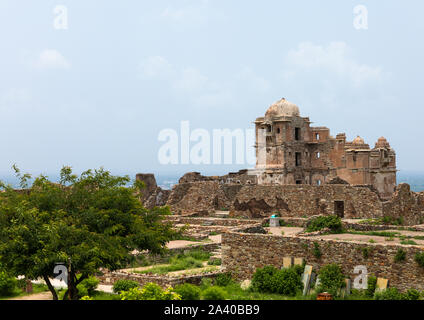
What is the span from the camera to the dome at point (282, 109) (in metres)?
54.5

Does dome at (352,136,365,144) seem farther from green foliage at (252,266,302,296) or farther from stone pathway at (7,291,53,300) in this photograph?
stone pathway at (7,291,53,300)

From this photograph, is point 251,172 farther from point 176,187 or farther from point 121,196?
point 121,196

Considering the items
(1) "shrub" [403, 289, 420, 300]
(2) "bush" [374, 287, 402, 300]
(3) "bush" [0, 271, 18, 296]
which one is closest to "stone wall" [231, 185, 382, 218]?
(2) "bush" [374, 287, 402, 300]

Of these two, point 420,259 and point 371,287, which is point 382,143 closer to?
point 371,287

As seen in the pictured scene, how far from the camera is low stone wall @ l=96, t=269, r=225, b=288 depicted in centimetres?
2062

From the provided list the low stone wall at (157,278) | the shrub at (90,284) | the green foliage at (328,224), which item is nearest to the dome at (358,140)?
the green foliage at (328,224)

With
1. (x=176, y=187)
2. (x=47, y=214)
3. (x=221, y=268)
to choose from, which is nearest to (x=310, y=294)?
(x=221, y=268)

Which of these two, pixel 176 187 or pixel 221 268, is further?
pixel 176 187

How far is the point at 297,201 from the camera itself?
34.7 metres

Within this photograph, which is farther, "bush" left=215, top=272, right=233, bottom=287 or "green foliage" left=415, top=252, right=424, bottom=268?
"bush" left=215, top=272, right=233, bottom=287

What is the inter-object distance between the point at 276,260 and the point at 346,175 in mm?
34257

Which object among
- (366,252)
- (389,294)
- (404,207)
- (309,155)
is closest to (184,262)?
(366,252)

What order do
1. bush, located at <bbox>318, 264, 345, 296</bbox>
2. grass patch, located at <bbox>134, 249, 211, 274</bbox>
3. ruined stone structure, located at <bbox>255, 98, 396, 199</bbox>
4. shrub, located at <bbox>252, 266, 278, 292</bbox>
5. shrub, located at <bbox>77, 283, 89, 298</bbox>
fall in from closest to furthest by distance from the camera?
1. bush, located at <bbox>318, 264, 345, 296</bbox>
2. shrub, located at <bbox>252, 266, 278, 292</bbox>
3. shrub, located at <bbox>77, 283, 89, 298</bbox>
4. grass patch, located at <bbox>134, 249, 211, 274</bbox>
5. ruined stone structure, located at <bbox>255, 98, 396, 199</bbox>

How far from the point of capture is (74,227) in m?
18.9
